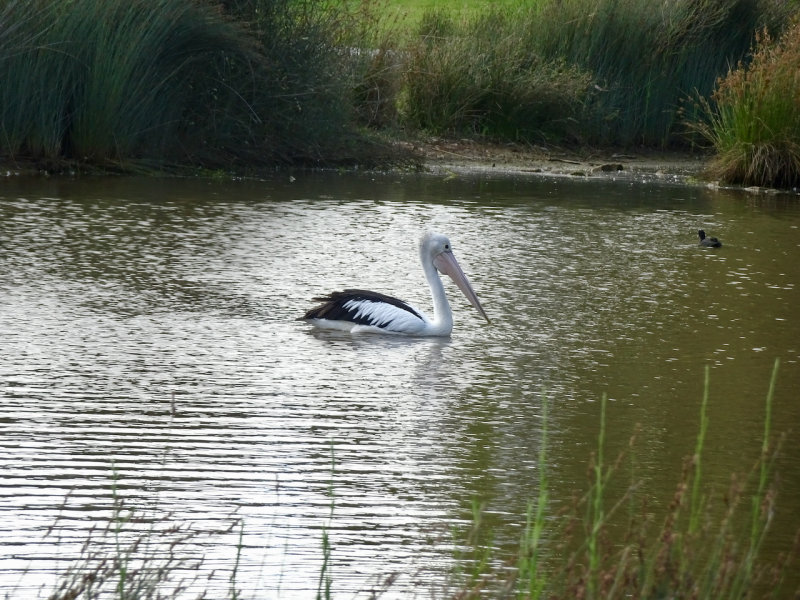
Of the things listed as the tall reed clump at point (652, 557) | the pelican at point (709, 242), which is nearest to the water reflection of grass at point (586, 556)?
the tall reed clump at point (652, 557)

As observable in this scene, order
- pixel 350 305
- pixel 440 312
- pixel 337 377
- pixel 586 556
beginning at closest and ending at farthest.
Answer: pixel 586 556, pixel 337 377, pixel 350 305, pixel 440 312

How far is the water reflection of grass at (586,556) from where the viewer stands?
3.43 metres

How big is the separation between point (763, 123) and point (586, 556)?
13.0m

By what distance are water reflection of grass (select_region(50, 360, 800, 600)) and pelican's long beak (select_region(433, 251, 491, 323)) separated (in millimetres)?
3112

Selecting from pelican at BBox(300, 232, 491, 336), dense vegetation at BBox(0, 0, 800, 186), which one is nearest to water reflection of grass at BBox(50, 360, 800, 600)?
pelican at BBox(300, 232, 491, 336)

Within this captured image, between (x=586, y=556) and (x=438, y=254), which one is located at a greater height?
(x=586, y=556)

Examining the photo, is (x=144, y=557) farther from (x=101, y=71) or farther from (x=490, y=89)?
(x=490, y=89)

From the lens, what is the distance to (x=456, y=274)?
8.98 metres

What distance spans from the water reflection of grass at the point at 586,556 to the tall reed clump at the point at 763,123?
34.9ft

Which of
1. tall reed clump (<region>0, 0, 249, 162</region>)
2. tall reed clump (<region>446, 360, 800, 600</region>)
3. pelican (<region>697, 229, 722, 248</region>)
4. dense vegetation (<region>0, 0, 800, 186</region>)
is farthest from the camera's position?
dense vegetation (<region>0, 0, 800, 186</region>)

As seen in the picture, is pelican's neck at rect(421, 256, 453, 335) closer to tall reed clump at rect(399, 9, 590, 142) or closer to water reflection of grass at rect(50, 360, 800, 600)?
water reflection of grass at rect(50, 360, 800, 600)

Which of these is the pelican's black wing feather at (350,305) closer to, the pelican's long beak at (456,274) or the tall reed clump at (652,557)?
the pelican's long beak at (456,274)

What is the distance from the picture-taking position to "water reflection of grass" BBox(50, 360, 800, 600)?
11.2ft

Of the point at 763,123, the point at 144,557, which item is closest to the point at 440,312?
the point at 144,557
